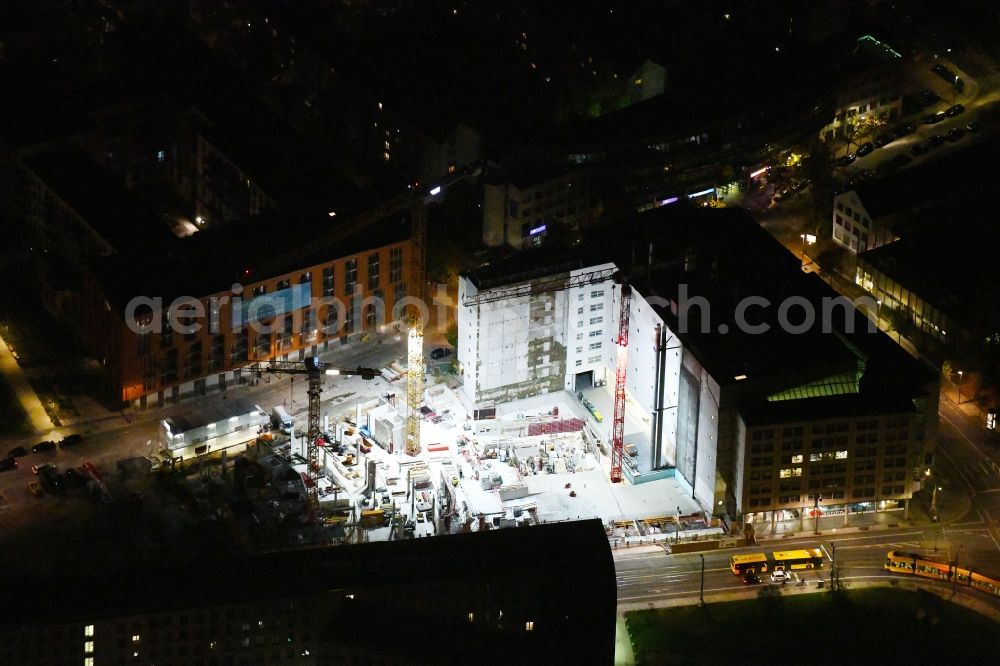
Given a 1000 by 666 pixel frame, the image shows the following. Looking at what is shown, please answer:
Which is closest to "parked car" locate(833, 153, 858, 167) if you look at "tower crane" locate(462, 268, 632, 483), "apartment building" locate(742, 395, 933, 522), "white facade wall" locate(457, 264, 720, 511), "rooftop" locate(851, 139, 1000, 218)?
"rooftop" locate(851, 139, 1000, 218)

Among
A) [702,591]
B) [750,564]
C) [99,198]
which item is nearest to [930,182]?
[750,564]

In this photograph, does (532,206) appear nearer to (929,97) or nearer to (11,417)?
(929,97)

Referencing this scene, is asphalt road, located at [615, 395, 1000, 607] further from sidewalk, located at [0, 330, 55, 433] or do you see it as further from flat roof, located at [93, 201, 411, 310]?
sidewalk, located at [0, 330, 55, 433]

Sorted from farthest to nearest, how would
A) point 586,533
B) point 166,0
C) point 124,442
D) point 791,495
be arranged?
point 166,0 < point 124,442 < point 791,495 < point 586,533

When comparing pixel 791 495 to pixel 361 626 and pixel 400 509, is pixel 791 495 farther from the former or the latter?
pixel 361 626

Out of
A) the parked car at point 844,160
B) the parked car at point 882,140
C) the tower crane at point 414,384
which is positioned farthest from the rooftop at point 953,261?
the tower crane at point 414,384

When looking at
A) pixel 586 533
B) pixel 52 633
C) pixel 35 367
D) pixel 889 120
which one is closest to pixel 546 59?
pixel 889 120

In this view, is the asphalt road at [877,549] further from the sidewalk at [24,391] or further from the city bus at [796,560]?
the sidewalk at [24,391]
